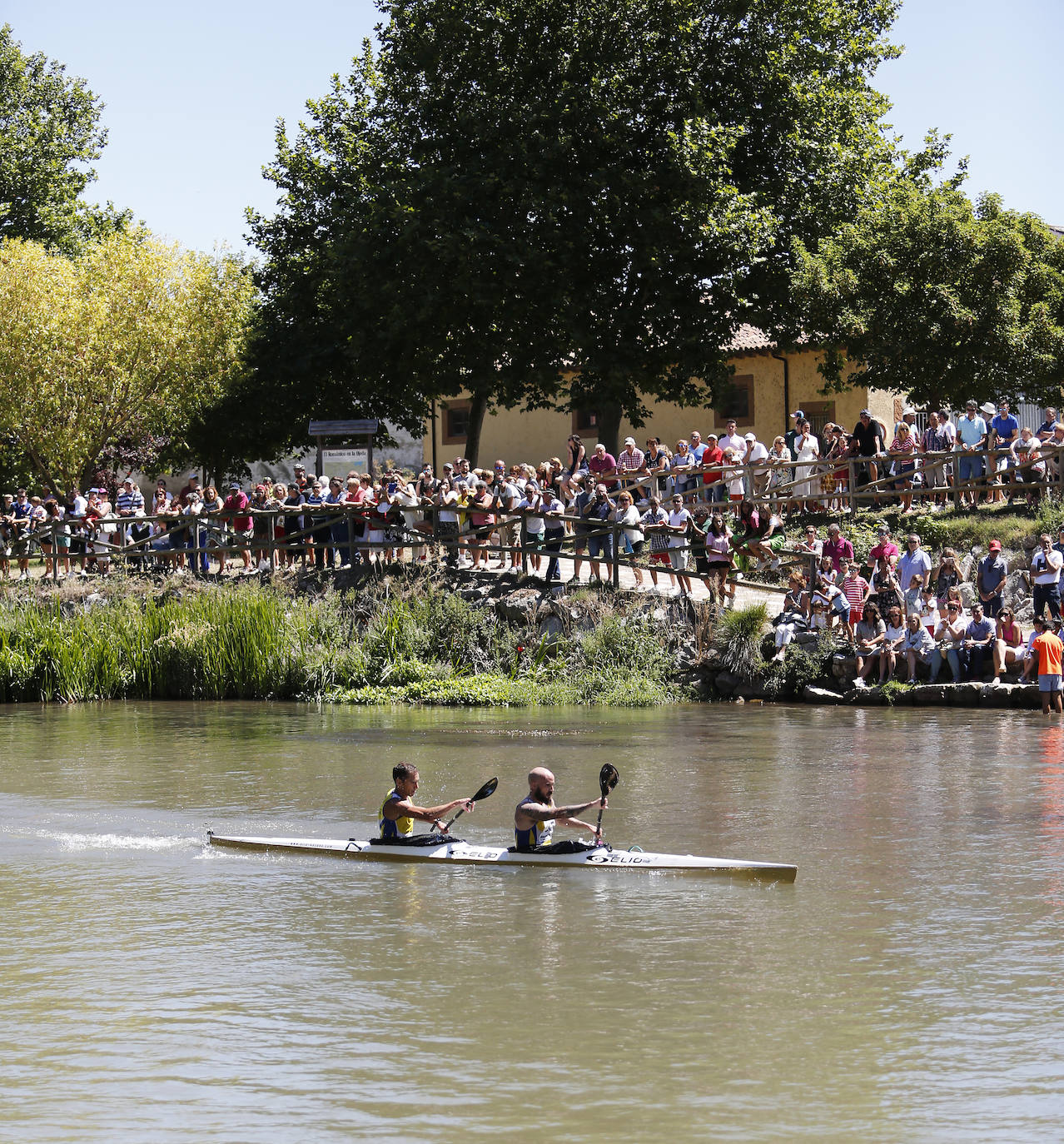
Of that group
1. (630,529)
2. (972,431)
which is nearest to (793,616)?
(630,529)

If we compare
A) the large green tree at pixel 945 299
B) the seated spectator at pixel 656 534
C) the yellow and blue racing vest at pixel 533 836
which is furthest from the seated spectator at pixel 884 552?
the yellow and blue racing vest at pixel 533 836

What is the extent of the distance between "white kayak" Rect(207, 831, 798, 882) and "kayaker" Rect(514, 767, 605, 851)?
14cm

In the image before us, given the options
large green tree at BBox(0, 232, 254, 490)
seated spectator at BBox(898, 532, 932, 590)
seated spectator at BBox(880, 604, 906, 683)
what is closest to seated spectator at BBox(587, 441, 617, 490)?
seated spectator at BBox(898, 532, 932, 590)

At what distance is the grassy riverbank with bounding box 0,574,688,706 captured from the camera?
2573 centimetres

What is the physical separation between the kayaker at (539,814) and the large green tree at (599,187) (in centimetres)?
2226

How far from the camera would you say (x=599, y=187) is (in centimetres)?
3422

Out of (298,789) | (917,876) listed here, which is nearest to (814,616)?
(298,789)

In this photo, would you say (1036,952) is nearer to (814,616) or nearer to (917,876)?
(917,876)

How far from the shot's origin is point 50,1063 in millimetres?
8383

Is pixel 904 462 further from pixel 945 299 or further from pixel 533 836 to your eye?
pixel 533 836

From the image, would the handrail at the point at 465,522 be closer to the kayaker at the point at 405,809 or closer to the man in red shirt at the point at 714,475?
the man in red shirt at the point at 714,475

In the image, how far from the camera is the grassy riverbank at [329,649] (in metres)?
25.7

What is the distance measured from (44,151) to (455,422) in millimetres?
15816

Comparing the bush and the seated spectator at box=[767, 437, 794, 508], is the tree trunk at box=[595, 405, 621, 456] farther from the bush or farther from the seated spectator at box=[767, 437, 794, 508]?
the bush
